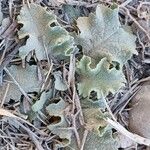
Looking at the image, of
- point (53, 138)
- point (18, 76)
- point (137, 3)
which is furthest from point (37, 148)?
point (137, 3)

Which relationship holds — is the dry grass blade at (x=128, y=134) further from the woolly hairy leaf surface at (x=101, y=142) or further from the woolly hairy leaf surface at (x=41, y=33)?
the woolly hairy leaf surface at (x=41, y=33)

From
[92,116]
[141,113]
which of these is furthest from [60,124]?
[141,113]

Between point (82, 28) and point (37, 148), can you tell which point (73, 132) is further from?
point (82, 28)

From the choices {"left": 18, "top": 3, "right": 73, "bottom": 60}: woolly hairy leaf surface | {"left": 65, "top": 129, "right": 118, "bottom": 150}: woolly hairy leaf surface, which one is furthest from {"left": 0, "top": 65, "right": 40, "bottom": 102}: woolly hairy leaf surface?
{"left": 65, "top": 129, "right": 118, "bottom": 150}: woolly hairy leaf surface

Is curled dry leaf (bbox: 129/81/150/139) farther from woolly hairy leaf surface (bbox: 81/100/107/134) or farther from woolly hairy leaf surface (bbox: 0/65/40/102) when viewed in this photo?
woolly hairy leaf surface (bbox: 0/65/40/102)

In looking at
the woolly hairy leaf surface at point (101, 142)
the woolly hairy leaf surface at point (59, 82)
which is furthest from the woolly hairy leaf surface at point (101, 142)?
the woolly hairy leaf surface at point (59, 82)
